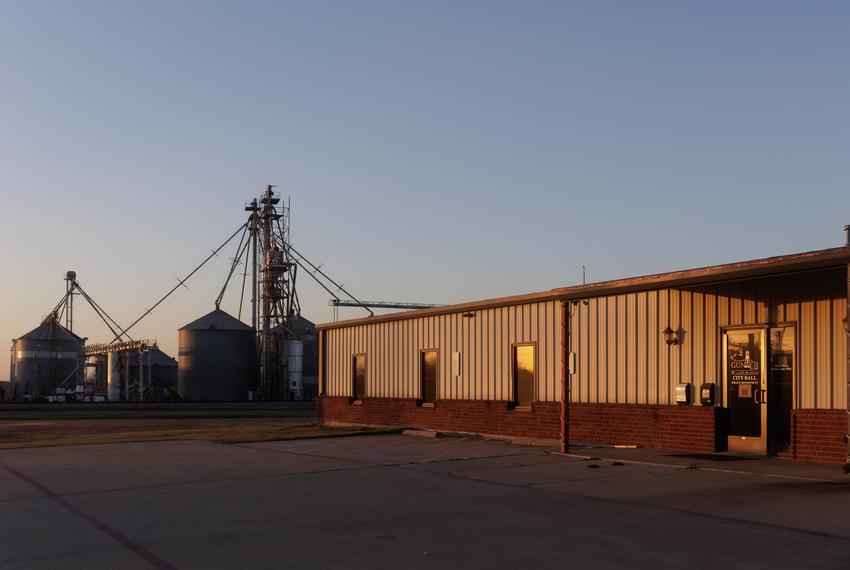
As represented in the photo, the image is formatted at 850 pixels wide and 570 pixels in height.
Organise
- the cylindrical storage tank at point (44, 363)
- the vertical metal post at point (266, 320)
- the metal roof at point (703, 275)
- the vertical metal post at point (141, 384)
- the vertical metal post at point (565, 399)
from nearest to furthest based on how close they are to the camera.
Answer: the metal roof at point (703, 275) → the vertical metal post at point (565, 399) → the vertical metal post at point (266, 320) → the vertical metal post at point (141, 384) → the cylindrical storage tank at point (44, 363)

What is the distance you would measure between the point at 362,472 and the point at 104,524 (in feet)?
17.4

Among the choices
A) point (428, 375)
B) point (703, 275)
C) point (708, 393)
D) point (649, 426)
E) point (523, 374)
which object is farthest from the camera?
point (428, 375)

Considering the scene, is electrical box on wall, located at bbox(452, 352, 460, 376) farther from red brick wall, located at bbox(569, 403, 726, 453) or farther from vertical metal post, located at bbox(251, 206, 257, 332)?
vertical metal post, located at bbox(251, 206, 257, 332)

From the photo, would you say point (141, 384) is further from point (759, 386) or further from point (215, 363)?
point (759, 386)

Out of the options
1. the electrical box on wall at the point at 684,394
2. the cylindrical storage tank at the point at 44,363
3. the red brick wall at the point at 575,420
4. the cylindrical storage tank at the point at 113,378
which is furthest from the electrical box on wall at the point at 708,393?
the cylindrical storage tank at the point at 44,363

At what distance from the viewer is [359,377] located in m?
28.3

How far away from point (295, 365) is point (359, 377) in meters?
52.0

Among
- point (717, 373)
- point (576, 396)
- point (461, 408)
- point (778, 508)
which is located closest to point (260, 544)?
point (778, 508)

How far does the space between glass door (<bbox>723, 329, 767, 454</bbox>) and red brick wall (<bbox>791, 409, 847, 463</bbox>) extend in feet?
2.80

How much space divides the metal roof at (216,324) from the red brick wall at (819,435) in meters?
68.2

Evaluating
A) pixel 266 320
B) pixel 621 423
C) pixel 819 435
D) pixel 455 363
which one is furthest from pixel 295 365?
pixel 819 435

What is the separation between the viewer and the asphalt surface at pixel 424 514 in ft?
27.0

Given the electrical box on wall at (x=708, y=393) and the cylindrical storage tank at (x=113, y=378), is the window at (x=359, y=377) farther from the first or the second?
the cylindrical storage tank at (x=113, y=378)

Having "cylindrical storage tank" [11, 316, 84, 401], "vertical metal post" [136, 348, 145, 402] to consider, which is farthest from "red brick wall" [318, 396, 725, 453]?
"cylindrical storage tank" [11, 316, 84, 401]
